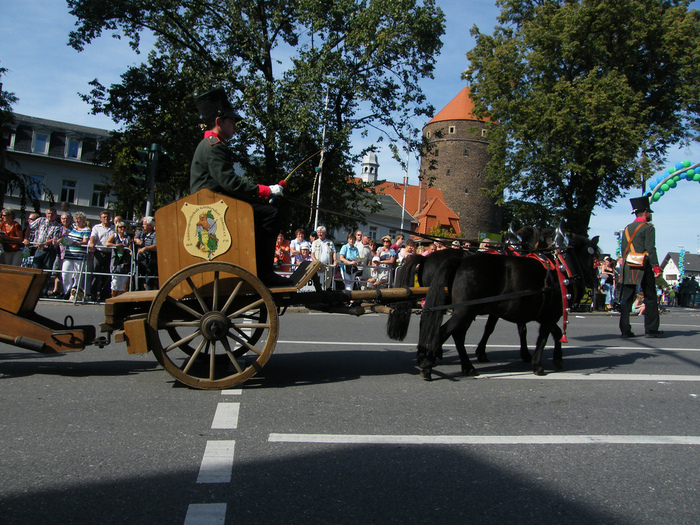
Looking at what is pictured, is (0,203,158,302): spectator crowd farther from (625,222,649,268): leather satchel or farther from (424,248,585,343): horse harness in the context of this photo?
(625,222,649,268): leather satchel

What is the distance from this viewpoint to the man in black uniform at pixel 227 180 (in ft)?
17.1

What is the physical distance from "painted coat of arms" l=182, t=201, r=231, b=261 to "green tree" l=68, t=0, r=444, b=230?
19675 millimetres

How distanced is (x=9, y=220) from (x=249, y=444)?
35.0ft

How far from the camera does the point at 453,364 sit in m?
7.11

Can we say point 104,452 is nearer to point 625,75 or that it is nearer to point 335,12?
point 335,12

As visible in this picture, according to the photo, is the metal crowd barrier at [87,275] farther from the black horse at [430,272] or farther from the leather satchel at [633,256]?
the leather satchel at [633,256]

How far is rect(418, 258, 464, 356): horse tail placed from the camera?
585 centimetres

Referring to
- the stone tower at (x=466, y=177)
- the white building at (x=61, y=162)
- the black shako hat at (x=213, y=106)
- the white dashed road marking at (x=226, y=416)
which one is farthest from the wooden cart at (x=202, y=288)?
the stone tower at (x=466, y=177)

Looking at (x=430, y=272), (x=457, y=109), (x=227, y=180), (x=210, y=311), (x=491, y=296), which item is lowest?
(x=210, y=311)

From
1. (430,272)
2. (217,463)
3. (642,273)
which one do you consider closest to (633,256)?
(642,273)

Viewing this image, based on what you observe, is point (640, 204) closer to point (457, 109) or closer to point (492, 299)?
point (492, 299)

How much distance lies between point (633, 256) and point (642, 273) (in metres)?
0.33

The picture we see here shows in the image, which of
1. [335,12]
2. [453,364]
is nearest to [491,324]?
[453,364]

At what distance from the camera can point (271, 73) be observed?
2841 centimetres
